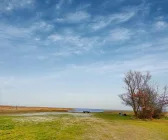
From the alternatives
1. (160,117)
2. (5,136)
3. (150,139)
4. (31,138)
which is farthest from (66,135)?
(160,117)

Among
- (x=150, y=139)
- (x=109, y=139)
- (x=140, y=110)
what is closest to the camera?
(x=109, y=139)

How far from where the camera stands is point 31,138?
21953 mm

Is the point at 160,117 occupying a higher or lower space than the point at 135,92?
lower

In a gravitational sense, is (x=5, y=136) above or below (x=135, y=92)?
below

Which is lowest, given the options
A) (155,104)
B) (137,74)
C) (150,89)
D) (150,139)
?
(150,139)

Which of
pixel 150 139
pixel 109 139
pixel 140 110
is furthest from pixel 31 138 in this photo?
pixel 140 110

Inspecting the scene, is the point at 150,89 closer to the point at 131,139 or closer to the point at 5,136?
the point at 131,139

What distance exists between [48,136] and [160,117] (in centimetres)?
4811

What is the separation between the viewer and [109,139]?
950 inches

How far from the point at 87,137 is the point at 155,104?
4360 cm

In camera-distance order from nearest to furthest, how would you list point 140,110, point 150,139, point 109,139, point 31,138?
point 31,138 < point 109,139 < point 150,139 < point 140,110

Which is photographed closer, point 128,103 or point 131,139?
point 131,139

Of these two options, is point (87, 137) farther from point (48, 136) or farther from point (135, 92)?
point (135, 92)

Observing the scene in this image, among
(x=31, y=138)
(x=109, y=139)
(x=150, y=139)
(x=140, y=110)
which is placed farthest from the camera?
(x=140, y=110)
